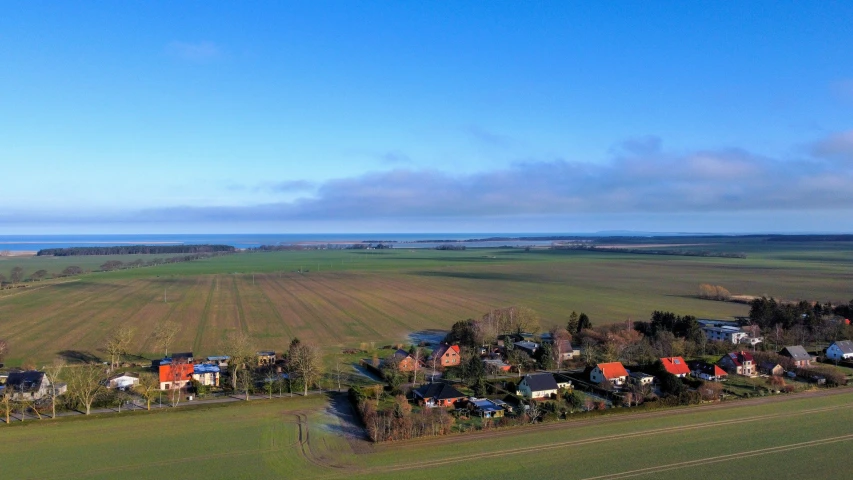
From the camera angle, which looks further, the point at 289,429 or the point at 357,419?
the point at 357,419

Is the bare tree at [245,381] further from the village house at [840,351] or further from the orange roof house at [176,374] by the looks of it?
the village house at [840,351]

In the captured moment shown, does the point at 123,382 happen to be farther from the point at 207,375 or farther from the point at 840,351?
the point at 840,351

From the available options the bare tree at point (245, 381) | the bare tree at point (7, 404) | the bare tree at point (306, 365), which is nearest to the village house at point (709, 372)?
the bare tree at point (306, 365)

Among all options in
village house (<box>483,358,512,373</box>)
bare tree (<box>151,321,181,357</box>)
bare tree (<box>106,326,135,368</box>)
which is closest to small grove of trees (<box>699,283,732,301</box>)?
village house (<box>483,358,512,373</box>)

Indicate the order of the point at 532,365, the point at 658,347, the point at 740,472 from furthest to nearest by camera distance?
the point at 658,347
the point at 532,365
the point at 740,472

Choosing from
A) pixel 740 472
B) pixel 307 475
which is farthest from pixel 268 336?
pixel 740 472

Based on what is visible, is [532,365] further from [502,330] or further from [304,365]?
[304,365]
